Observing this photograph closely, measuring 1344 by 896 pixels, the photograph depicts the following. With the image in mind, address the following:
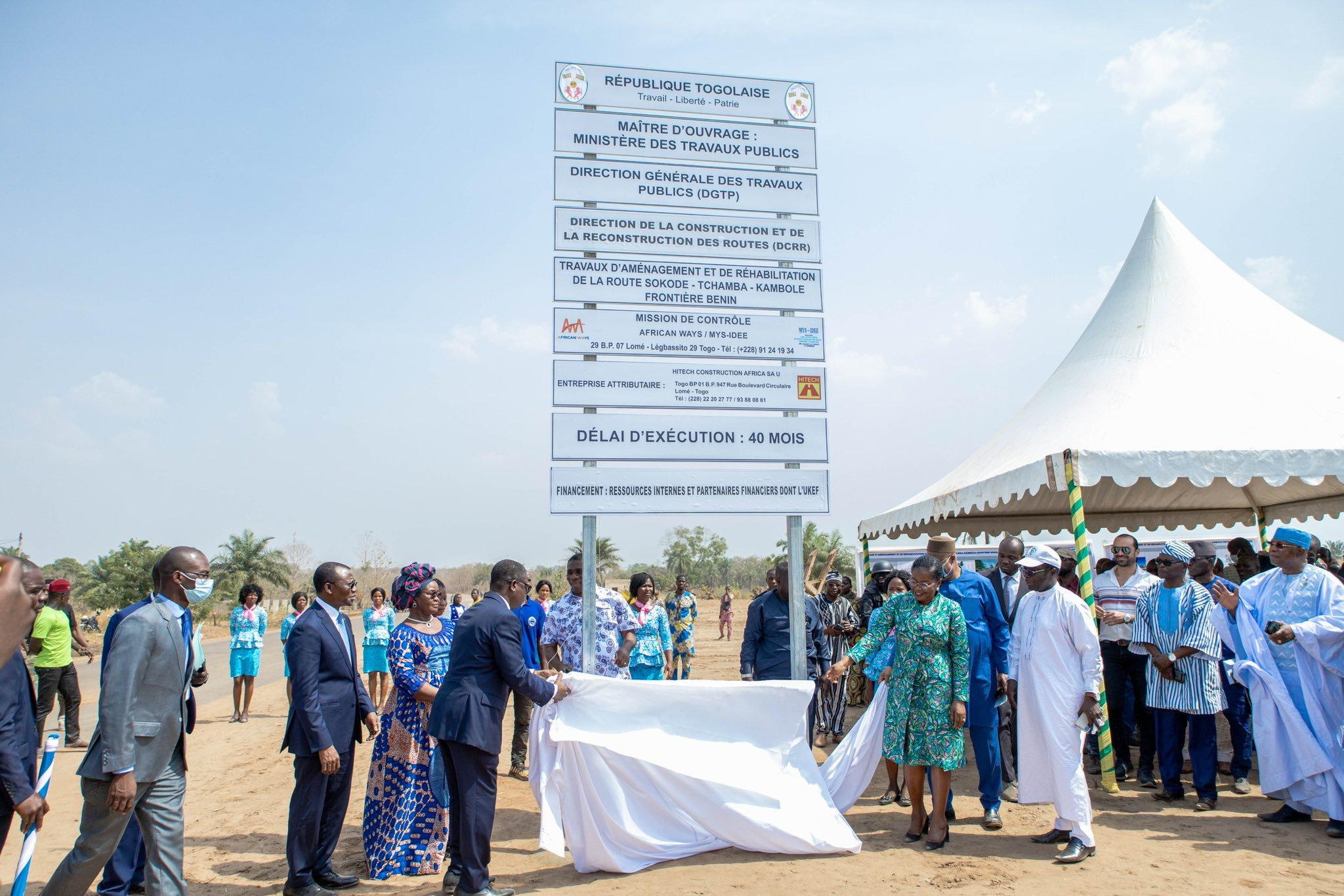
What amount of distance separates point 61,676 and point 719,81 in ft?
30.3

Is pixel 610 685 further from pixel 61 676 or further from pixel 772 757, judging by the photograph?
pixel 61 676

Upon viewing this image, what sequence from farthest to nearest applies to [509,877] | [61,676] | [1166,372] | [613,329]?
[61,676] < [1166,372] < [613,329] < [509,877]

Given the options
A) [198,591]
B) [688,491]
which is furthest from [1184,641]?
[198,591]

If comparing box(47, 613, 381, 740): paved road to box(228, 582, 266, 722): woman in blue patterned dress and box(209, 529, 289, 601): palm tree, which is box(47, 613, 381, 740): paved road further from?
box(209, 529, 289, 601): palm tree

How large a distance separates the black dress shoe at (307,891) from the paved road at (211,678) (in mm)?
4049

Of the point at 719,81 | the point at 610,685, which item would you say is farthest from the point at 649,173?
the point at 610,685

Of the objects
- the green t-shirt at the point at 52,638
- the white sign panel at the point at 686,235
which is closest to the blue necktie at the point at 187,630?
the white sign panel at the point at 686,235

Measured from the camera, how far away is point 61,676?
362 inches

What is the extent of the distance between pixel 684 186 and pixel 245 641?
8720 millimetres

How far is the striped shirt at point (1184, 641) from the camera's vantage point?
605cm

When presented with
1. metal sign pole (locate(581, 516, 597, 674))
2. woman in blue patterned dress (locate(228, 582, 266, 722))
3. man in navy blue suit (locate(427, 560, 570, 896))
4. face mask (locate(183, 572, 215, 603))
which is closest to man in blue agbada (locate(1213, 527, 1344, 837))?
metal sign pole (locate(581, 516, 597, 674))

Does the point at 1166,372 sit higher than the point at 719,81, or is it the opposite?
the point at 719,81

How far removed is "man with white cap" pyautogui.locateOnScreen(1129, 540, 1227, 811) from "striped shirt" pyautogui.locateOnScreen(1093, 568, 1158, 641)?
0.40 meters

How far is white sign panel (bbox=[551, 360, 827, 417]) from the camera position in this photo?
5.52 meters
